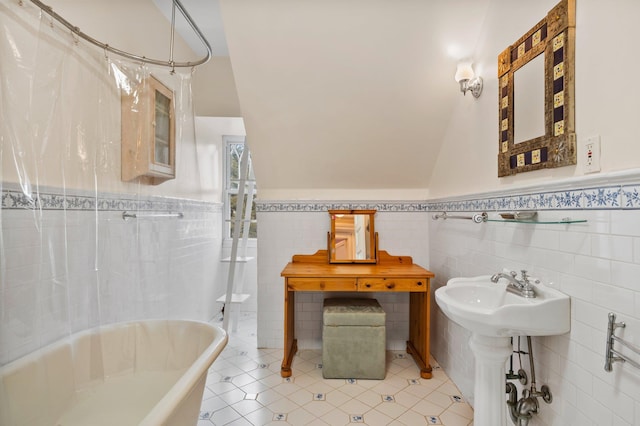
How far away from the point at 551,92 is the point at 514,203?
54 cm

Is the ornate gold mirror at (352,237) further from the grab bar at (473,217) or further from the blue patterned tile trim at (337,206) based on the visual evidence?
the grab bar at (473,217)

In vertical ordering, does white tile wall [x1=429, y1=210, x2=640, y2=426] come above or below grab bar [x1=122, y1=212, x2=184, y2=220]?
below

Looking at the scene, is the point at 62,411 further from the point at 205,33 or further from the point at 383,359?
the point at 205,33

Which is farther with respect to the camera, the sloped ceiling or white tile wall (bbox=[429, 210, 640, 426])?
the sloped ceiling

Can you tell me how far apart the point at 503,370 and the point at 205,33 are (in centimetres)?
314

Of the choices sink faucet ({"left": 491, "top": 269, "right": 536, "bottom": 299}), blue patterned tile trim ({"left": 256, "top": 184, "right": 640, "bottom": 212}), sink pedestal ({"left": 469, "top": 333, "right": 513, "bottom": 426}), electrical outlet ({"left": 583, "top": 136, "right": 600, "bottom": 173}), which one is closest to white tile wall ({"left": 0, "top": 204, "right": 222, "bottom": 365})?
blue patterned tile trim ({"left": 256, "top": 184, "right": 640, "bottom": 212})

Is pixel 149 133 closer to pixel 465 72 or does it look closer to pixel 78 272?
pixel 78 272

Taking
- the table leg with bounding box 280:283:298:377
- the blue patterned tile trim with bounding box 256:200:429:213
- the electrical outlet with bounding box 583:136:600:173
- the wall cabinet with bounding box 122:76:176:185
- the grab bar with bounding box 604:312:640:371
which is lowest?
the table leg with bounding box 280:283:298:377

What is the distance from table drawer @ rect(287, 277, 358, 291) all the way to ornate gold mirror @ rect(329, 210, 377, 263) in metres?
0.44

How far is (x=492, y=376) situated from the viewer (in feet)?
4.87

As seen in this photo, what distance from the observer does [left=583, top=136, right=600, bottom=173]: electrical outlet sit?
1.18 m

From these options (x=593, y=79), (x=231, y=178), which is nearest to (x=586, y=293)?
(x=593, y=79)

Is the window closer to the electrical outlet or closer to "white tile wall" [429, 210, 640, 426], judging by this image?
"white tile wall" [429, 210, 640, 426]

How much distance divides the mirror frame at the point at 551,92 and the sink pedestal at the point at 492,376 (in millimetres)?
823
